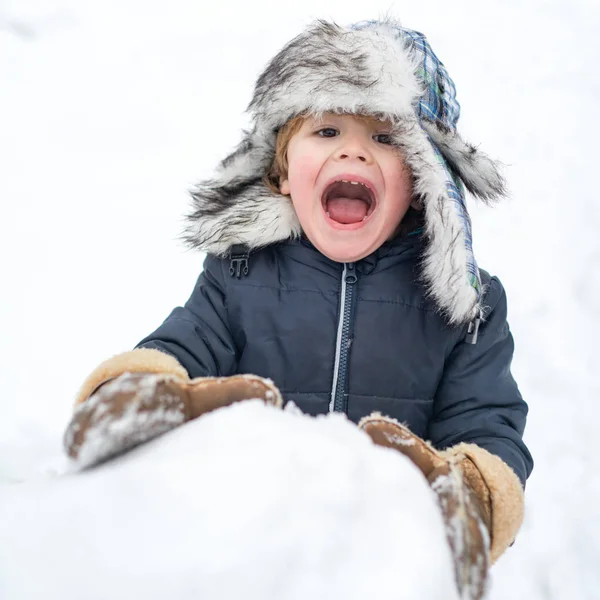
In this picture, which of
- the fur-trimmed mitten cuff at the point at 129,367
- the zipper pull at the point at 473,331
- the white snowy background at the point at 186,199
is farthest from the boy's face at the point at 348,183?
the white snowy background at the point at 186,199

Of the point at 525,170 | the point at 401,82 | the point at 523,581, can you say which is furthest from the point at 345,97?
the point at 525,170

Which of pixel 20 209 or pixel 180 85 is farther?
pixel 180 85

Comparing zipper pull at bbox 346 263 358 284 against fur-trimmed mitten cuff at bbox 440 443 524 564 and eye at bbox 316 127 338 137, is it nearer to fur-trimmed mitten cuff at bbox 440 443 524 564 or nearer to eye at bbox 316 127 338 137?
eye at bbox 316 127 338 137

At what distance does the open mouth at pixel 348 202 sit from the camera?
120cm

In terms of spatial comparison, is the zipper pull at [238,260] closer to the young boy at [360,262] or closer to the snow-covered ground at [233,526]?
the young boy at [360,262]

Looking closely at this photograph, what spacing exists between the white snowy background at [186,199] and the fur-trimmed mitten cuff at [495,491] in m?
0.24

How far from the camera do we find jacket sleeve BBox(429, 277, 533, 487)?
1.13 metres

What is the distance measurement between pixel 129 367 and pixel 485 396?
27.8 inches

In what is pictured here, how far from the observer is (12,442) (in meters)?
1.58

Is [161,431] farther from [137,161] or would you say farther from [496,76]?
[496,76]

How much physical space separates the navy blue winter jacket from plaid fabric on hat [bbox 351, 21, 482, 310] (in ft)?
0.51

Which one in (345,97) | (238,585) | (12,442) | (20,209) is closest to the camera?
(238,585)

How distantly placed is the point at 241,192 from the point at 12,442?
93cm

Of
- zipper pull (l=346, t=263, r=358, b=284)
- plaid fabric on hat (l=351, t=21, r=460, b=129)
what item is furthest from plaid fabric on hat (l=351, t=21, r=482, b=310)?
zipper pull (l=346, t=263, r=358, b=284)
